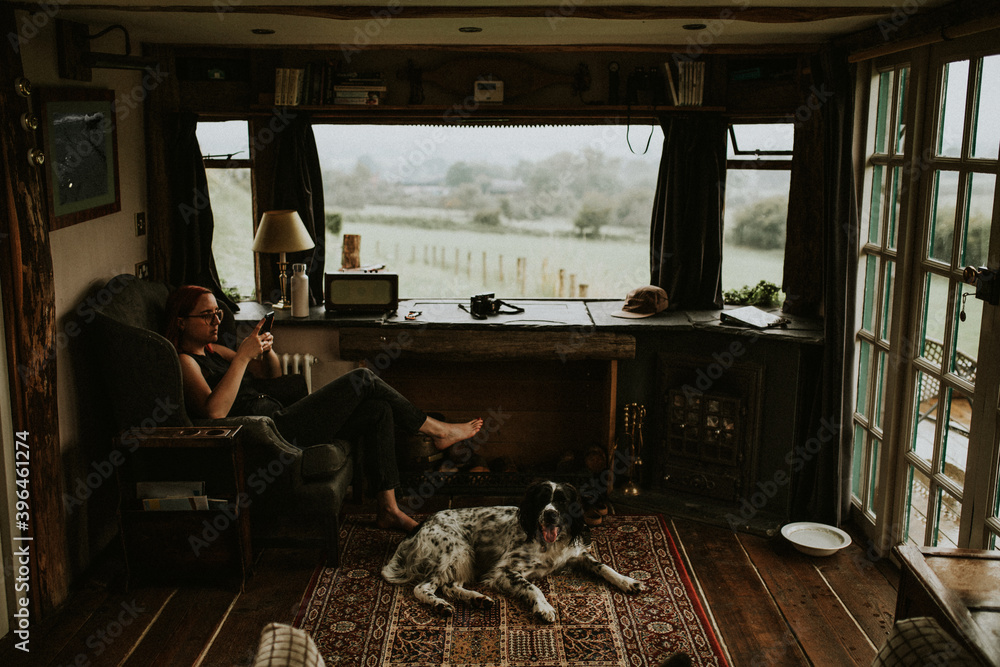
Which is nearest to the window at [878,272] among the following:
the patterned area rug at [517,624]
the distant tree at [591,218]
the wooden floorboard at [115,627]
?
the patterned area rug at [517,624]

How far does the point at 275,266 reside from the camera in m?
4.70

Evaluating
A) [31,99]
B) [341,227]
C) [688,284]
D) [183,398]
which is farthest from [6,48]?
[688,284]

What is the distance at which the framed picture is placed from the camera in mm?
3236

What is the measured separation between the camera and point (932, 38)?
2.95 metres

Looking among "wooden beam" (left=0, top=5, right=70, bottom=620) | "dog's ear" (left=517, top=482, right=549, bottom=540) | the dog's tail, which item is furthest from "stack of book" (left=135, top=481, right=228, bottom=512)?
"dog's ear" (left=517, top=482, right=549, bottom=540)

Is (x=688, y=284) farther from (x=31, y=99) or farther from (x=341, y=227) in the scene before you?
(x=31, y=99)

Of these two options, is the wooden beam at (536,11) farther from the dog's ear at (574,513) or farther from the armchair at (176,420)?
→ the dog's ear at (574,513)

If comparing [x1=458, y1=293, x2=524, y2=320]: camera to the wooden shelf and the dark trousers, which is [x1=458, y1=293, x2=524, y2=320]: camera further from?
the wooden shelf

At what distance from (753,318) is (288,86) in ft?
8.82

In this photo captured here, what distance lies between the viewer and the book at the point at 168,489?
3.29 meters

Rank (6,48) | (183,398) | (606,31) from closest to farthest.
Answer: (6,48), (183,398), (606,31)

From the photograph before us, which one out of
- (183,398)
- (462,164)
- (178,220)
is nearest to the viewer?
(183,398)

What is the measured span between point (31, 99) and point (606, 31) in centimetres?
235

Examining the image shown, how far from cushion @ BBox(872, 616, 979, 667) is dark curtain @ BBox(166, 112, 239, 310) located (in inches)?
140
